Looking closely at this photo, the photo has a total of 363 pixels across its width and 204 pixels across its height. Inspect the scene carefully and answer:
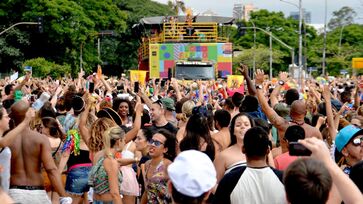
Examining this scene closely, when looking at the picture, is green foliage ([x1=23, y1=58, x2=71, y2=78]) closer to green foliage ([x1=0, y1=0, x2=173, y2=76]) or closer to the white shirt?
green foliage ([x1=0, y1=0, x2=173, y2=76])

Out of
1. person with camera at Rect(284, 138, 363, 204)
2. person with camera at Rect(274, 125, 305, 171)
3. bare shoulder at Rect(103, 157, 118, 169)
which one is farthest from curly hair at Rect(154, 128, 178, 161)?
person with camera at Rect(284, 138, 363, 204)

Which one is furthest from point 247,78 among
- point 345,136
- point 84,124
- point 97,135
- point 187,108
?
point 345,136

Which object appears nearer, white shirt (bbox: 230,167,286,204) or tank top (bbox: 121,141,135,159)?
white shirt (bbox: 230,167,286,204)

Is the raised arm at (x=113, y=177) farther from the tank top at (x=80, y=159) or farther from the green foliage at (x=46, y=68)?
the green foliage at (x=46, y=68)

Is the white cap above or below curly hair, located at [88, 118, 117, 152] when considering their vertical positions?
above

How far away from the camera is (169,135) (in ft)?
26.5

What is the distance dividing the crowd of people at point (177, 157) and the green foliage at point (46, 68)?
142 feet

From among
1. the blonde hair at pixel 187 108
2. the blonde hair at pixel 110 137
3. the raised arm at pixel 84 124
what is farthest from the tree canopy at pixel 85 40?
the blonde hair at pixel 110 137

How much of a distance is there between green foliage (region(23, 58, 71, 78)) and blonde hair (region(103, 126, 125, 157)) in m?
47.7

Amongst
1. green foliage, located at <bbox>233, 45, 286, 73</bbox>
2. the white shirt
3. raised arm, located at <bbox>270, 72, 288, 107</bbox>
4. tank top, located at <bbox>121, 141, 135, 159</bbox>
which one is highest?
raised arm, located at <bbox>270, 72, 288, 107</bbox>

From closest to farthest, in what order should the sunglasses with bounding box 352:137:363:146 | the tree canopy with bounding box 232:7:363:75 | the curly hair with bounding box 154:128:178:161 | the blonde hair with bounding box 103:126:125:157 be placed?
1. the sunglasses with bounding box 352:137:363:146
2. the curly hair with bounding box 154:128:178:161
3. the blonde hair with bounding box 103:126:125:157
4. the tree canopy with bounding box 232:7:363:75

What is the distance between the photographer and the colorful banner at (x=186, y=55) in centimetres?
4025

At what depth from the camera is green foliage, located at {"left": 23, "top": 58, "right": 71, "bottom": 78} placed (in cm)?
5576

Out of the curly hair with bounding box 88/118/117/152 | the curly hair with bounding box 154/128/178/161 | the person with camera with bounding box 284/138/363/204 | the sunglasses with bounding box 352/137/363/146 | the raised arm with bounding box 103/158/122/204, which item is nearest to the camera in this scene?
the person with camera with bounding box 284/138/363/204
